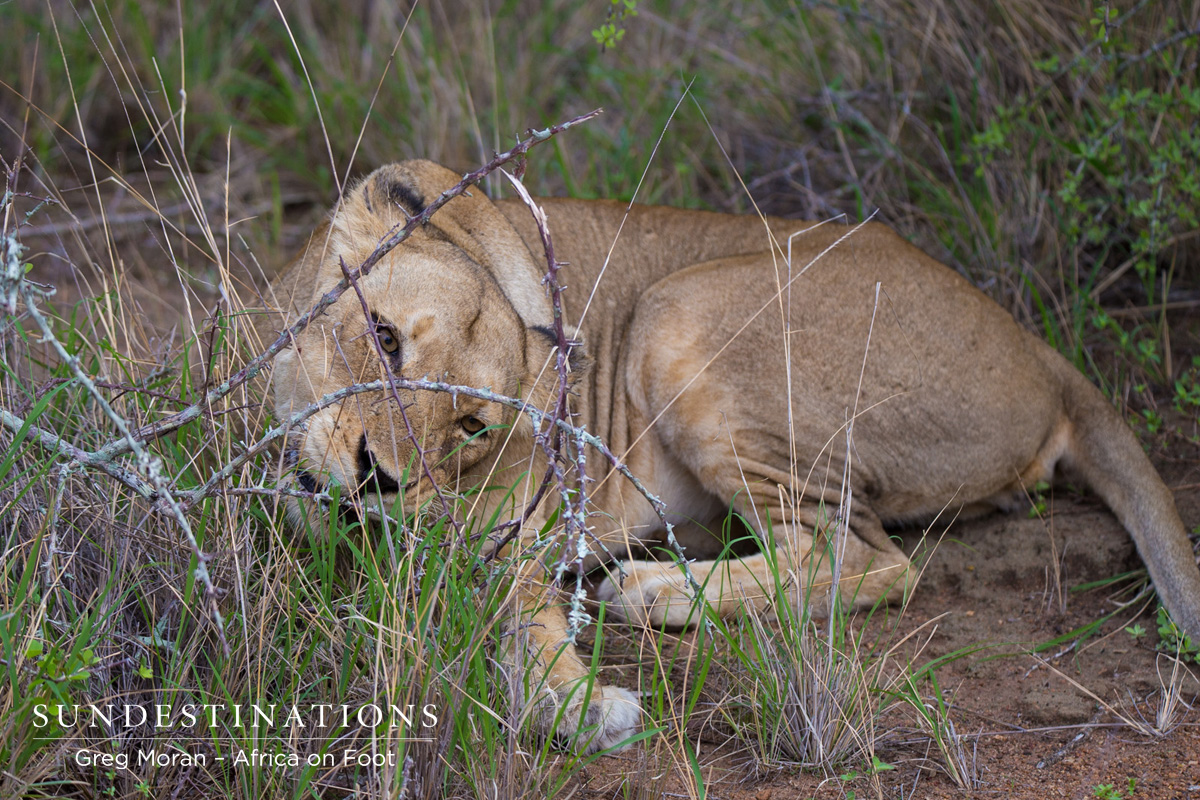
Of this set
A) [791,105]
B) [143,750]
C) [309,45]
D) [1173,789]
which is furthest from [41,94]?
[1173,789]

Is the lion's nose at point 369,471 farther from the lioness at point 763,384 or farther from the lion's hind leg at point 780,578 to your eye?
the lion's hind leg at point 780,578

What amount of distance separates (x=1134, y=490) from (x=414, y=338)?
86.9 inches

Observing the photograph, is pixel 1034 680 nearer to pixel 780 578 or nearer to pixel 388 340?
pixel 780 578

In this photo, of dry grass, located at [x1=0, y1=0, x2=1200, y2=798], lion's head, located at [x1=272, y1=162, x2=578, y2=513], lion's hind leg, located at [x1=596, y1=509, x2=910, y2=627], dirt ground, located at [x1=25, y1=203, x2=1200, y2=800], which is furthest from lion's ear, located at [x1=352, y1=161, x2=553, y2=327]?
lion's hind leg, located at [x1=596, y1=509, x2=910, y2=627]

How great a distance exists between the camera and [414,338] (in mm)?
2936

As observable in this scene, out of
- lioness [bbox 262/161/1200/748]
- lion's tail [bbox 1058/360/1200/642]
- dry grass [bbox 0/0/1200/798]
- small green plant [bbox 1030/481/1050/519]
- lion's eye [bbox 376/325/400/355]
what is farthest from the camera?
small green plant [bbox 1030/481/1050/519]

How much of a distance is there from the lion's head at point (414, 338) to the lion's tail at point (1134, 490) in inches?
69.2

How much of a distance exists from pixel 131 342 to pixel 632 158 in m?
2.65

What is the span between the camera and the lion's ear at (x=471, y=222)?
3.29 m

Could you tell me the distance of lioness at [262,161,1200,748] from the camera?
3.23m

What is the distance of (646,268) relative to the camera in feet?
12.7

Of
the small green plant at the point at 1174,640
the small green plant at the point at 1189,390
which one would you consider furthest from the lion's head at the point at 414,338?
the small green plant at the point at 1189,390

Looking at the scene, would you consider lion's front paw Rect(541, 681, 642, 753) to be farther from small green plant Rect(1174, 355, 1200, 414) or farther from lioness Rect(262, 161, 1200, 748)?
small green plant Rect(1174, 355, 1200, 414)

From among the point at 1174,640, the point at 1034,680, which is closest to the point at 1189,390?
the point at 1174,640
